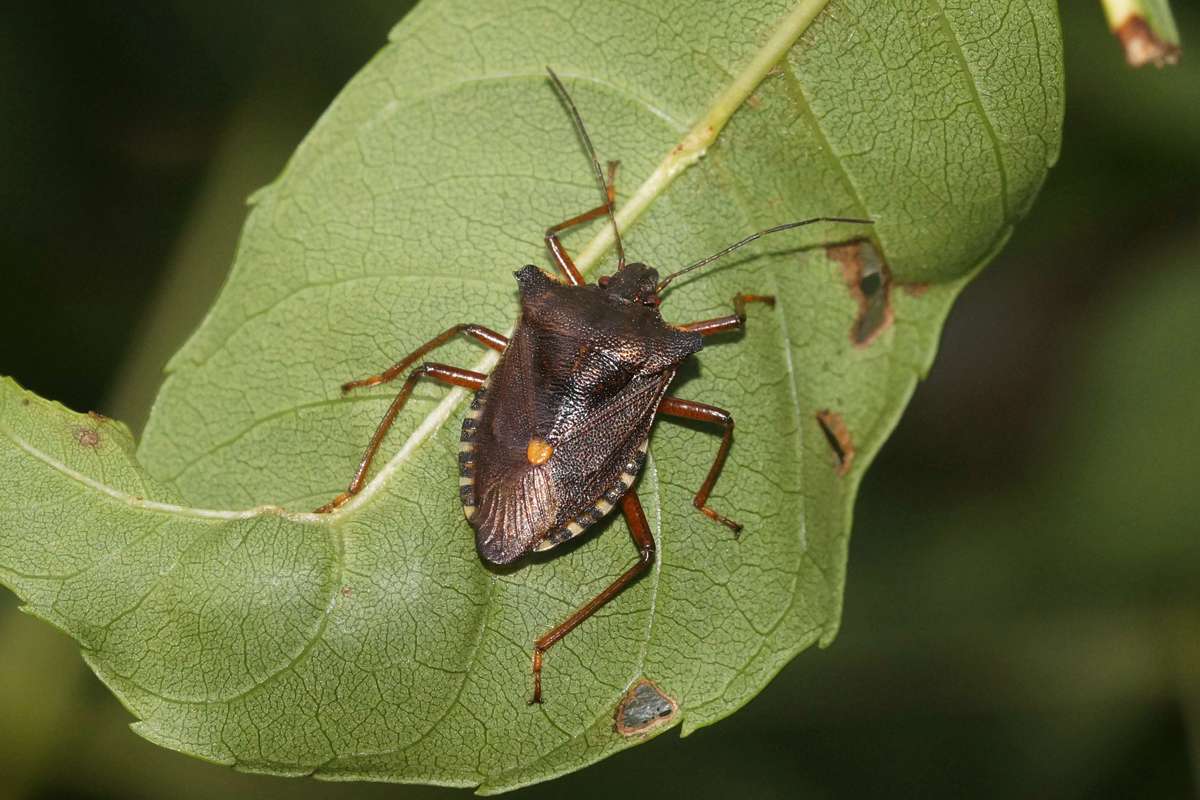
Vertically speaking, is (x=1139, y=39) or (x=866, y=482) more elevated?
(x=1139, y=39)

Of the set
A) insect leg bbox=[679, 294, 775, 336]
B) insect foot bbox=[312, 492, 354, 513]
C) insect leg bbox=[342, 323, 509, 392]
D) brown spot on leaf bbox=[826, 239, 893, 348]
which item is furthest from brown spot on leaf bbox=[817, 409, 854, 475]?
insect foot bbox=[312, 492, 354, 513]

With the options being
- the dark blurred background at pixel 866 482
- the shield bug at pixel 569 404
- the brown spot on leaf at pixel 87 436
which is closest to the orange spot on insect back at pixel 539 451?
the shield bug at pixel 569 404

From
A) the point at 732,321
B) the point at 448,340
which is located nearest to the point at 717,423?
the point at 732,321

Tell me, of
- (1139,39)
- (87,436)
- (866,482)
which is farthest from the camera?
(866,482)

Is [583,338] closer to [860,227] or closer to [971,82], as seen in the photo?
[860,227]

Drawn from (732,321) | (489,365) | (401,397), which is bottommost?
(401,397)

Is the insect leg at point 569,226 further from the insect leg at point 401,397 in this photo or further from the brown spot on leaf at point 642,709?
the brown spot on leaf at point 642,709

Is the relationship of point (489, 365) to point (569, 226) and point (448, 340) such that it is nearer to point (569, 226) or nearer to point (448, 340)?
point (448, 340)

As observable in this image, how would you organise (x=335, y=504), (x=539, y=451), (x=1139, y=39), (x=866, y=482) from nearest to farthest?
1. (x=1139, y=39)
2. (x=335, y=504)
3. (x=539, y=451)
4. (x=866, y=482)
